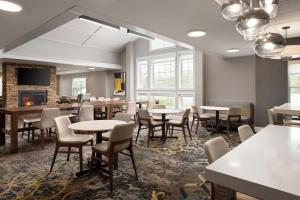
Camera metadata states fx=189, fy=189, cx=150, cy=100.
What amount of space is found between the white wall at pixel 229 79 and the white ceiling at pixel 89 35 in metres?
3.88

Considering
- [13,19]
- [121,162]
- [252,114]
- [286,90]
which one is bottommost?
[121,162]

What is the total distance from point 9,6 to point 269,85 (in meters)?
5.88

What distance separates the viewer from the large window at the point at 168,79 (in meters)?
7.54

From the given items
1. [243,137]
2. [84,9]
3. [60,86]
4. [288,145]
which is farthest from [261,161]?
[60,86]

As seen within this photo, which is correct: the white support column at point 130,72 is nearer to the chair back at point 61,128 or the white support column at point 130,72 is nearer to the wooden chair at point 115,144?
the chair back at point 61,128

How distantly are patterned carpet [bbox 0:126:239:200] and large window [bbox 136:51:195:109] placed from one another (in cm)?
392

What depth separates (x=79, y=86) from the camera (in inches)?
489

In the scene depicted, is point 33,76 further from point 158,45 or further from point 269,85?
point 269,85

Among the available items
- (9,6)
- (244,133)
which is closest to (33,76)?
(9,6)

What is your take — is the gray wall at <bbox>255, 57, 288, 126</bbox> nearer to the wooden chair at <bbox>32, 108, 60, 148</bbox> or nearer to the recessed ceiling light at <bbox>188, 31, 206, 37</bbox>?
the recessed ceiling light at <bbox>188, 31, 206, 37</bbox>

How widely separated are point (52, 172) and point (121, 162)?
108 cm

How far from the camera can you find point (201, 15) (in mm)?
2617

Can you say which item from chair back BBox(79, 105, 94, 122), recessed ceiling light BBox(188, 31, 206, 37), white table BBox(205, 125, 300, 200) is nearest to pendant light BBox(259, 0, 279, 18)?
white table BBox(205, 125, 300, 200)

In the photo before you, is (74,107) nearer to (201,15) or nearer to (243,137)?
(201,15)
